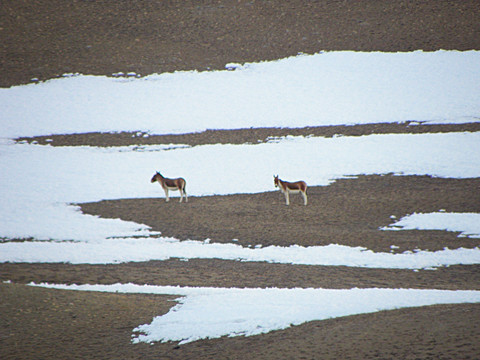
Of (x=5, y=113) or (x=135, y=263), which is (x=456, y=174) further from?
(x=5, y=113)

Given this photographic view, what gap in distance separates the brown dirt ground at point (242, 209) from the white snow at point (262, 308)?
0.41 metres

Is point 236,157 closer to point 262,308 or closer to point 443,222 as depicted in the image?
point 443,222

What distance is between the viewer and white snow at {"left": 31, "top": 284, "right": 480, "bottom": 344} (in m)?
9.52

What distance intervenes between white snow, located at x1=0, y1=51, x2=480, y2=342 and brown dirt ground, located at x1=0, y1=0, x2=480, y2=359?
0.79 metres

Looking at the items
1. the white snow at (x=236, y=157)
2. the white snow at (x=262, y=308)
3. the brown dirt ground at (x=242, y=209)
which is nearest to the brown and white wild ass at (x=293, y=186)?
the brown dirt ground at (x=242, y=209)

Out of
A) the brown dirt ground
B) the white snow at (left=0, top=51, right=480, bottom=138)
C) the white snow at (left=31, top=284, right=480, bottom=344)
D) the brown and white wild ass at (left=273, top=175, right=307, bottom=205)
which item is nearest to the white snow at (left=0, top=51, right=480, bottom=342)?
the white snow at (left=31, top=284, right=480, bottom=344)

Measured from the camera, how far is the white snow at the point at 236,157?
37.2 feet

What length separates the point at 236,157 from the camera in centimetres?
3059

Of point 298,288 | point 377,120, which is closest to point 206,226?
point 298,288

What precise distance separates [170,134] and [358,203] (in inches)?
656

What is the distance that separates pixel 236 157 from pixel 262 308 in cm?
2043

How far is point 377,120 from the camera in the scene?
34.8 m

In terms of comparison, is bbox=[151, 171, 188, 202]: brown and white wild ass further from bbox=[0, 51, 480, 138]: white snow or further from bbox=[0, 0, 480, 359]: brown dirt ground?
bbox=[0, 51, 480, 138]: white snow

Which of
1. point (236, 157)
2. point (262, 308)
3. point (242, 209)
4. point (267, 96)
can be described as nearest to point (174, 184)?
point (242, 209)
